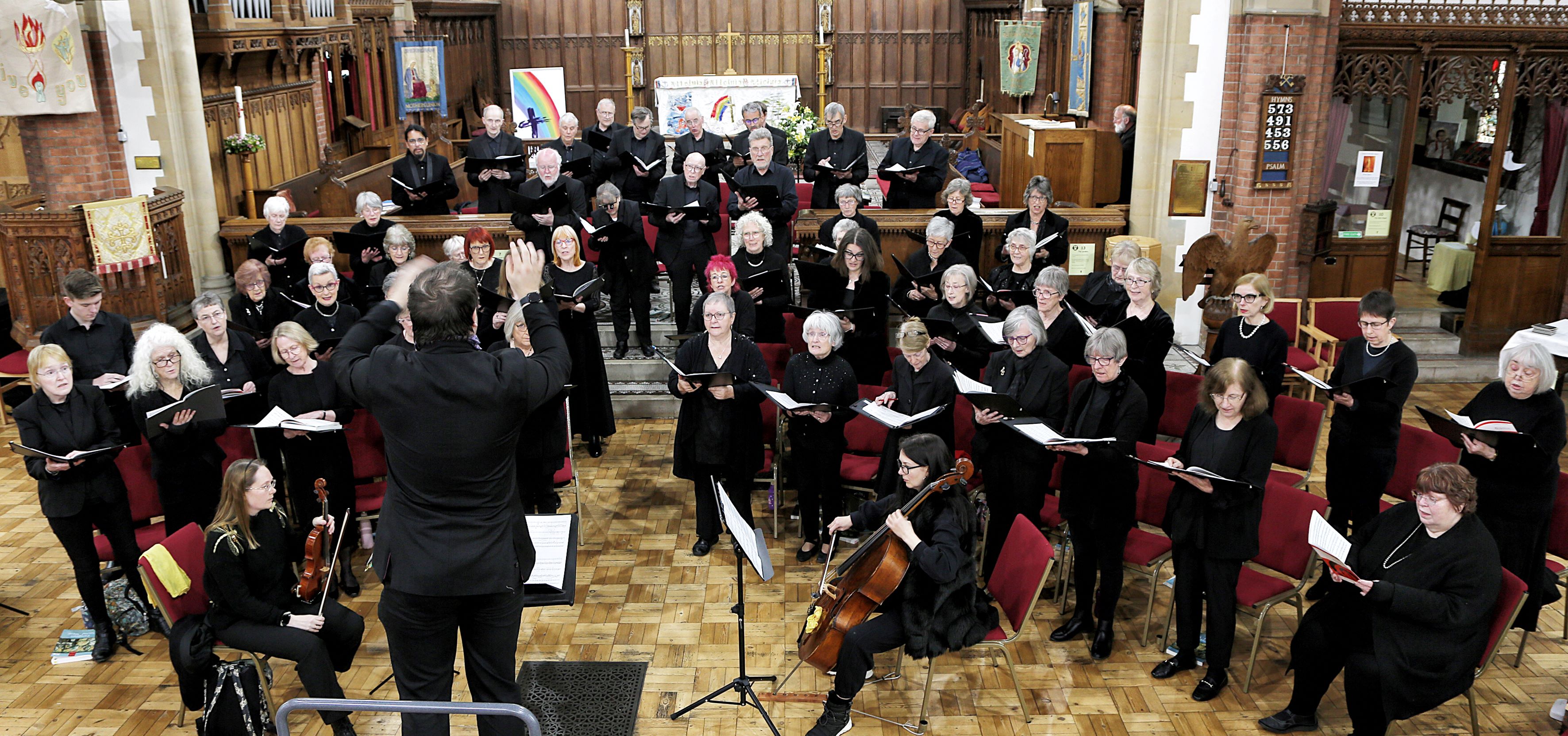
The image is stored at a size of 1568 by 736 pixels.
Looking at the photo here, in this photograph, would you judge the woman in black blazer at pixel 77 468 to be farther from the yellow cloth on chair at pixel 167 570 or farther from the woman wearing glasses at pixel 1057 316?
the woman wearing glasses at pixel 1057 316

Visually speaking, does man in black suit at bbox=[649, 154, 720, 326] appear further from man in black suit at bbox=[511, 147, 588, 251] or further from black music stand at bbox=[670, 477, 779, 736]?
black music stand at bbox=[670, 477, 779, 736]

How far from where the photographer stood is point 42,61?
8125mm

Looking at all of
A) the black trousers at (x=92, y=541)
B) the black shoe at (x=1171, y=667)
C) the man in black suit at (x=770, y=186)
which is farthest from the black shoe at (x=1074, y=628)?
the black trousers at (x=92, y=541)

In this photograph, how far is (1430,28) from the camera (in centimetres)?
845

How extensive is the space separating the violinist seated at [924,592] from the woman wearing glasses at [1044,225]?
10.7 feet

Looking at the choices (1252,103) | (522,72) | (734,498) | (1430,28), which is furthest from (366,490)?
(522,72)

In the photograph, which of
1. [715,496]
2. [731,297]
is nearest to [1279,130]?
[731,297]

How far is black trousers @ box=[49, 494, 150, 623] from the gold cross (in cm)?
1320

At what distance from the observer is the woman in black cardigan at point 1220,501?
15.4 ft

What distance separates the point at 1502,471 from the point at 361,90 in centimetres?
1224

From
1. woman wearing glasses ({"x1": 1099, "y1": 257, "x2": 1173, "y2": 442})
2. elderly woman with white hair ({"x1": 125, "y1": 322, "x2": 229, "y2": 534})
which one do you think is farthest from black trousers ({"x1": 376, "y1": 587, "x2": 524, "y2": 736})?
woman wearing glasses ({"x1": 1099, "y1": 257, "x2": 1173, "y2": 442})

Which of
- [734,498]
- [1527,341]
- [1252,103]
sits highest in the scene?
[1252,103]

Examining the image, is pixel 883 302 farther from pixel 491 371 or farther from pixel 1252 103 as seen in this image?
pixel 491 371

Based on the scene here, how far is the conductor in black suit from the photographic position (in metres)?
3.05
